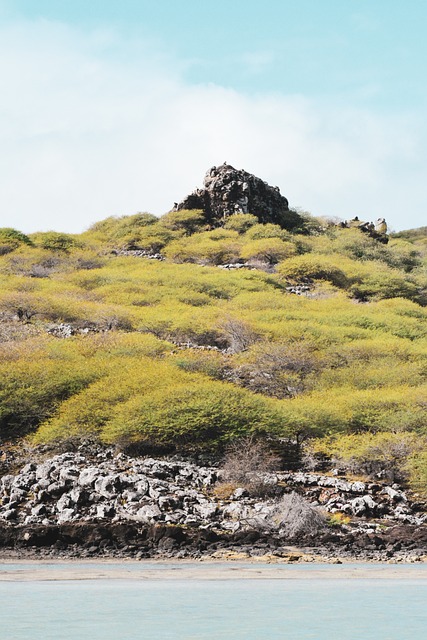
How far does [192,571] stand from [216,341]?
1134 inches

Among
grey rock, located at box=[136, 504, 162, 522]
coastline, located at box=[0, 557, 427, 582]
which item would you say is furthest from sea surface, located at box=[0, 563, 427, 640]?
grey rock, located at box=[136, 504, 162, 522]

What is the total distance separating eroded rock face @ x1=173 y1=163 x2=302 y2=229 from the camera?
78.6m

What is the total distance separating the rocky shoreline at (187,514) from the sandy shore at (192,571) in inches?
36.6

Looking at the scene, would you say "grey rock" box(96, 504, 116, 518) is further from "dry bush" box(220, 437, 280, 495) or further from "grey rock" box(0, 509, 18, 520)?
"dry bush" box(220, 437, 280, 495)

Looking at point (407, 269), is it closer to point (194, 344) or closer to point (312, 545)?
point (194, 344)

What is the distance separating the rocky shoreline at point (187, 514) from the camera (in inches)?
710

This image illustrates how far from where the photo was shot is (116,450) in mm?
24922

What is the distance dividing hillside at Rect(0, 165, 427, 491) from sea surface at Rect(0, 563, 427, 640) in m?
11.2

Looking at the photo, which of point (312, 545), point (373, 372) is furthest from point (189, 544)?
point (373, 372)

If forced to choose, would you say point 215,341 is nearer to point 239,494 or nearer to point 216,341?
point 216,341

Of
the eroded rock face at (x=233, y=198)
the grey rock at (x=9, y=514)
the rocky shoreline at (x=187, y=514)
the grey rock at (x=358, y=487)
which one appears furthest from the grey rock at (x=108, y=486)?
the eroded rock face at (x=233, y=198)

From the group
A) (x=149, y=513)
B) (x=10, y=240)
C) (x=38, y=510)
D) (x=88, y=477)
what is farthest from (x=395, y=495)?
(x=10, y=240)

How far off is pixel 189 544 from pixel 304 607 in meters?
8.28

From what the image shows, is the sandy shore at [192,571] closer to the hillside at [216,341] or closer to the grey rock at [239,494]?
the grey rock at [239,494]
